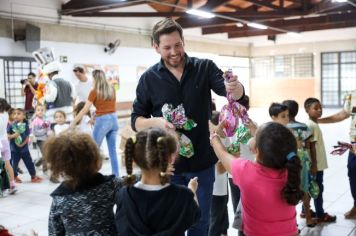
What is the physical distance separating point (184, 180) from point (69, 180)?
2.03 feet

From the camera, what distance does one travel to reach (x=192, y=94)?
2.12 metres

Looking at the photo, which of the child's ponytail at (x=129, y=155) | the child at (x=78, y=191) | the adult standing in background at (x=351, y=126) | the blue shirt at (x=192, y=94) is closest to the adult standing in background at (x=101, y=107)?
the adult standing in background at (x=351, y=126)

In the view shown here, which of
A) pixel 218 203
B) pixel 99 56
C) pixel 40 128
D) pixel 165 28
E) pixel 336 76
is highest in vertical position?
pixel 99 56

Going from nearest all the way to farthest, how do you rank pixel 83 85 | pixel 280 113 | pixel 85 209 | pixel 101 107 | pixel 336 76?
pixel 85 209
pixel 280 113
pixel 101 107
pixel 83 85
pixel 336 76

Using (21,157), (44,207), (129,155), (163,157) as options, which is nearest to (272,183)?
(163,157)

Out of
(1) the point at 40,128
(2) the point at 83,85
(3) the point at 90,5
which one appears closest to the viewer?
(1) the point at 40,128

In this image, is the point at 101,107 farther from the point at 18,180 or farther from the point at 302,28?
A: the point at 302,28

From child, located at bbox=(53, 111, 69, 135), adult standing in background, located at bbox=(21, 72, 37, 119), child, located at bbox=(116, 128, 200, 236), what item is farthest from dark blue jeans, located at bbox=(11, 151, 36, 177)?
child, located at bbox=(116, 128, 200, 236)

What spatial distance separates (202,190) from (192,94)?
51 cm

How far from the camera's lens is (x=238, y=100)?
2172 mm

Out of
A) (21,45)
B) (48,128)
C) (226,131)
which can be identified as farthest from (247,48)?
(226,131)

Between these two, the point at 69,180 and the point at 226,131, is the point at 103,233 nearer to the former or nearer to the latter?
the point at 69,180

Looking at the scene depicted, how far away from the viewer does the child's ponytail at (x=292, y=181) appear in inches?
73.1

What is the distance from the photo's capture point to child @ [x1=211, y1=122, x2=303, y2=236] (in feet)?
6.27
